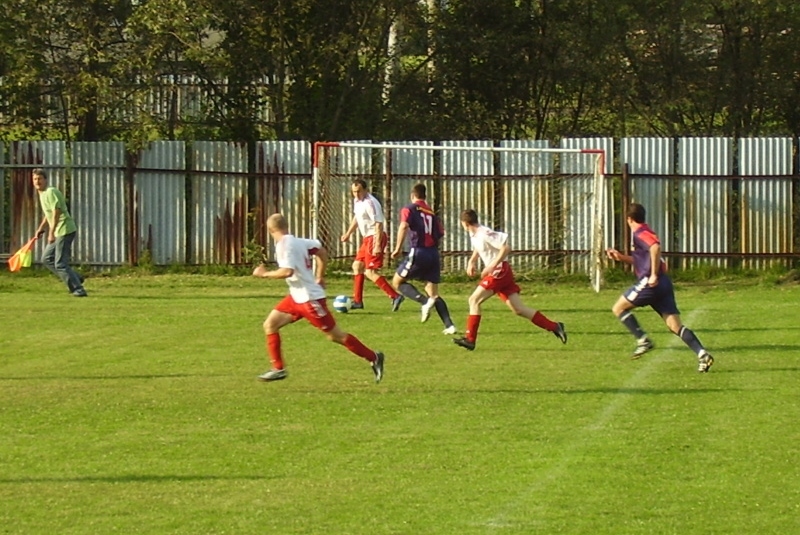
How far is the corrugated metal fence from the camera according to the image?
25.3 meters

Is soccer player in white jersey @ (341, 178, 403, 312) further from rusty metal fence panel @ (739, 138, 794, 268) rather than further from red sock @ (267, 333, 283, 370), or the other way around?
rusty metal fence panel @ (739, 138, 794, 268)

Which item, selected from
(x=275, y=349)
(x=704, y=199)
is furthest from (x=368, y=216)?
(x=704, y=199)

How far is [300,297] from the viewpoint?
13.4m

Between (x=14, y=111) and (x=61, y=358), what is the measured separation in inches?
562

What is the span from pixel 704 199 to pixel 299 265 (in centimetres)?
1365

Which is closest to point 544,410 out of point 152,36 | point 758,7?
point 152,36

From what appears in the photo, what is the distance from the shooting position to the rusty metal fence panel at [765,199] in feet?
82.7

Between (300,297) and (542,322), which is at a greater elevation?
(300,297)

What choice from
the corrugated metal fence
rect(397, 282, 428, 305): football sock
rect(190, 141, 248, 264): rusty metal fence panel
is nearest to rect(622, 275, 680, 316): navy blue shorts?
rect(397, 282, 428, 305): football sock

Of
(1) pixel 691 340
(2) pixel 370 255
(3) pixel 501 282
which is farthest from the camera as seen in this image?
(2) pixel 370 255

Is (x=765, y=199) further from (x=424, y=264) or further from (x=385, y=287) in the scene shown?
(x=424, y=264)

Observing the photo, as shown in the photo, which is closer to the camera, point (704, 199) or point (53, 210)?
point (53, 210)

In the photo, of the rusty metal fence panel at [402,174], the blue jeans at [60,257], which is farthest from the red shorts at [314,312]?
the rusty metal fence panel at [402,174]

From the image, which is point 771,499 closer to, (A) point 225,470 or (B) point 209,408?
(A) point 225,470
